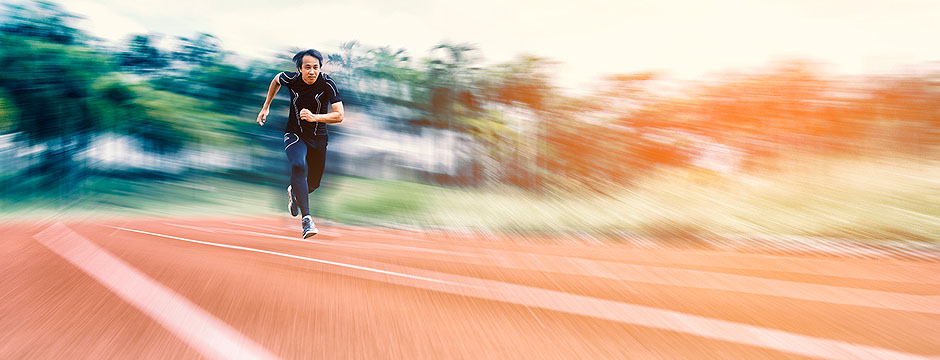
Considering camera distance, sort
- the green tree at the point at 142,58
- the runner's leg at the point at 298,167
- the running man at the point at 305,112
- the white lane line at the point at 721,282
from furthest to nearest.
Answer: the green tree at the point at 142,58, the runner's leg at the point at 298,167, the running man at the point at 305,112, the white lane line at the point at 721,282

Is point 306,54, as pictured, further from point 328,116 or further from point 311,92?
point 328,116

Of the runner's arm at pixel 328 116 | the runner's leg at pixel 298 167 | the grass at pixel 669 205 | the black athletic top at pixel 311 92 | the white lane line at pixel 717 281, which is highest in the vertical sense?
the black athletic top at pixel 311 92

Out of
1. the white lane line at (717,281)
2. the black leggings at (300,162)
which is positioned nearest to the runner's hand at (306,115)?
the black leggings at (300,162)

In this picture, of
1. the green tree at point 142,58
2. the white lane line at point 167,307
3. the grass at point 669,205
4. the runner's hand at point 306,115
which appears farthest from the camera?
the green tree at point 142,58

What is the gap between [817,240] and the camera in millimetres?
7965

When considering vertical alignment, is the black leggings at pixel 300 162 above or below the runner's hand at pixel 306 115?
below

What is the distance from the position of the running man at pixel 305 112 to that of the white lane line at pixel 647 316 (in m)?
2.52

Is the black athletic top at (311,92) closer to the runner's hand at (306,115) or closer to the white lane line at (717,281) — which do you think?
the runner's hand at (306,115)

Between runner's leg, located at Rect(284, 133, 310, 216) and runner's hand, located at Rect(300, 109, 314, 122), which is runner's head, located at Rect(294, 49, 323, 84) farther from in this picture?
runner's leg, located at Rect(284, 133, 310, 216)

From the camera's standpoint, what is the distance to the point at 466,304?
3.86 meters

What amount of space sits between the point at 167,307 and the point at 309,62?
3.55 meters

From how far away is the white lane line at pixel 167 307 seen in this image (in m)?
2.86

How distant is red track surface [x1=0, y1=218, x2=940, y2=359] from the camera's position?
293 centimetres

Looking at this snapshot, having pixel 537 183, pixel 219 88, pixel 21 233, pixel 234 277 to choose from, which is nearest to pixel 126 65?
pixel 219 88
